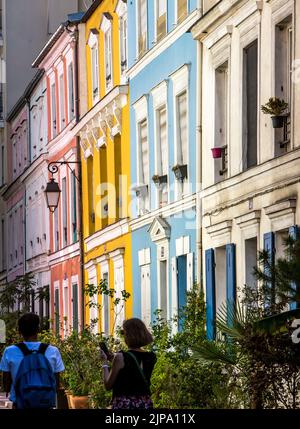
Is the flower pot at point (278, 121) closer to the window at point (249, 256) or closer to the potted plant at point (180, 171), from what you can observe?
the window at point (249, 256)

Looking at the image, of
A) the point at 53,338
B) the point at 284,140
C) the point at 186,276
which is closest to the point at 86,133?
the point at 53,338

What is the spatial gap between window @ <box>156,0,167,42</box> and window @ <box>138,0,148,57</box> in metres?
1.26

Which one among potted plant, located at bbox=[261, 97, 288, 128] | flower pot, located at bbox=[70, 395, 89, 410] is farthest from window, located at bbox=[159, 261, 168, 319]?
potted plant, located at bbox=[261, 97, 288, 128]

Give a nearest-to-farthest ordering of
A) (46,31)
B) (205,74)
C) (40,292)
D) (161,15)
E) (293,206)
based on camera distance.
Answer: (293,206) → (205,74) → (161,15) → (40,292) → (46,31)

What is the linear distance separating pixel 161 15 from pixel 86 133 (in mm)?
9630

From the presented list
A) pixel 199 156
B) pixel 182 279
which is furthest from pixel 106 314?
pixel 199 156

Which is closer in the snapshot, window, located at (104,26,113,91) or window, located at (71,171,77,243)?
window, located at (104,26,113,91)

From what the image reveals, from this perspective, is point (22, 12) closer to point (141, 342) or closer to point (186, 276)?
point (186, 276)

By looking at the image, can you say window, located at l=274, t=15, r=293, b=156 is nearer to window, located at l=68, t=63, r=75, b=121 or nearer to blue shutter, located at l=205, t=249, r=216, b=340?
blue shutter, located at l=205, t=249, r=216, b=340

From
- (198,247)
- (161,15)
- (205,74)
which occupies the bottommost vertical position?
(198,247)

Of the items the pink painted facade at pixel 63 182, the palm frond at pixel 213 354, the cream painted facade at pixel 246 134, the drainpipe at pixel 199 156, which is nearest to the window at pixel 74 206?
the pink painted facade at pixel 63 182

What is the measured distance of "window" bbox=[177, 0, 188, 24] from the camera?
28.1 m

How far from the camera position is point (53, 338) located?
108ft

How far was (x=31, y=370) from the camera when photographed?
1430 cm
